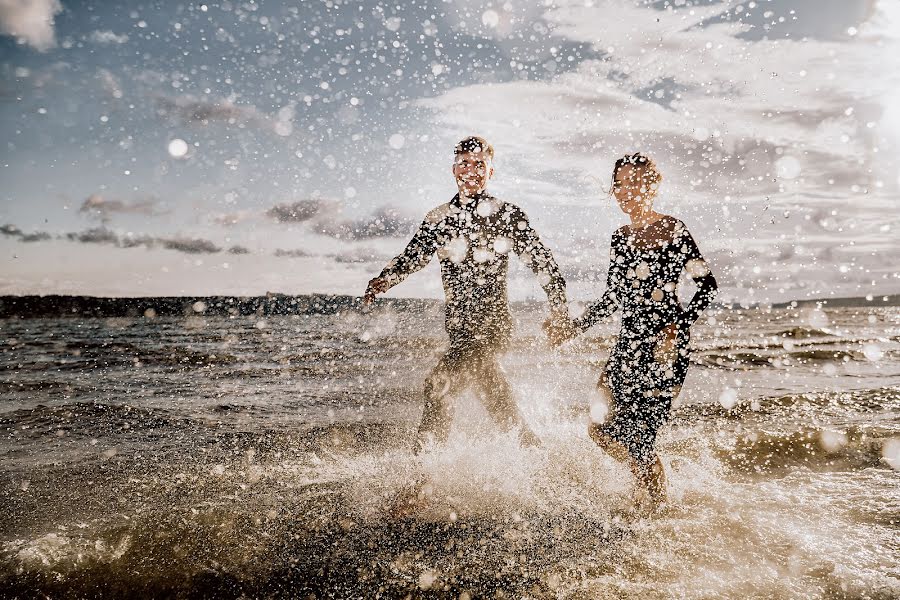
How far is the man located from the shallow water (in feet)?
1.66

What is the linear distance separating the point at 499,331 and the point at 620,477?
1795 mm

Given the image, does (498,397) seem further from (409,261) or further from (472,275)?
(409,261)

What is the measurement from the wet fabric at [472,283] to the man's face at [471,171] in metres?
0.08

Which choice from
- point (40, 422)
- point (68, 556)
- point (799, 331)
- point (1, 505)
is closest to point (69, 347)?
point (40, 422)

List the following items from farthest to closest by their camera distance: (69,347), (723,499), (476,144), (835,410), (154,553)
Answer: (69,347), (835,410), (723,499), (476,144), (154,553)

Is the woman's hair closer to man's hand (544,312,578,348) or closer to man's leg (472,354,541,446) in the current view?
man's hand (544,312,578,348)

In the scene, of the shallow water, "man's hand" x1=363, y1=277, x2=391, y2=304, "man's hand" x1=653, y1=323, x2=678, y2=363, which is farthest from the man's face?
the shallow water

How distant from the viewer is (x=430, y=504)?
12.2 feet

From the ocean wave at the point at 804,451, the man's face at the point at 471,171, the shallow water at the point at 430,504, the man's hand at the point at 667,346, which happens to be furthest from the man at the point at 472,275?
the ocean wave at the point at 804,451

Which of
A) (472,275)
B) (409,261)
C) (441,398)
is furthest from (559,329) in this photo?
(409,261)

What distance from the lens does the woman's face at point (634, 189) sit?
3322mm

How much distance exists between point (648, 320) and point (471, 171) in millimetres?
1648

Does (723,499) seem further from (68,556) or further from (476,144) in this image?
(68,556)

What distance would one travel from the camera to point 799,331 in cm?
2936
